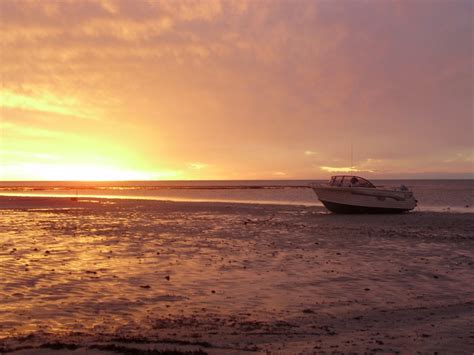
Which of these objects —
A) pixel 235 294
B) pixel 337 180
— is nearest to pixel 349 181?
pixel 337 180

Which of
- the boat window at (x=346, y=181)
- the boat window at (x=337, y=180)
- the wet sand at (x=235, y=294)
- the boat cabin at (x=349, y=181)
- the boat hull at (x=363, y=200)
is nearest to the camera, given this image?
the wet sand at (x=235, y=294)

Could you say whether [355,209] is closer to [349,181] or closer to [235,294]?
[349,181]

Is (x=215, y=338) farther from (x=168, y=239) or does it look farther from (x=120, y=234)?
(x=120, y=234)

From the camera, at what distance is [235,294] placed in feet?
32.5

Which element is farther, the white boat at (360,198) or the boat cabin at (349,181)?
the boat cabin at (349,181)

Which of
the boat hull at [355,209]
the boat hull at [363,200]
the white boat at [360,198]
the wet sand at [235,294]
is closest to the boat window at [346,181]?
the white boat at [360,198]

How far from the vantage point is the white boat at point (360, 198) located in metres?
34.1

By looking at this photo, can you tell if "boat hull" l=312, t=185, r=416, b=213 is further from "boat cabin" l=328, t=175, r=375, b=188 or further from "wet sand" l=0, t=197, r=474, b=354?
"wet sand" l=0, t=197, r=474, b=354

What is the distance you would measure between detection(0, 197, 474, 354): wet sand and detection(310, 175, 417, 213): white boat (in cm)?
1441

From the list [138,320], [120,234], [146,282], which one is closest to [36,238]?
[120,234]

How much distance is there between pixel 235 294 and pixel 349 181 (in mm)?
27329

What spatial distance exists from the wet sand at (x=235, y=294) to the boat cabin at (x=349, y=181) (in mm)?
15434

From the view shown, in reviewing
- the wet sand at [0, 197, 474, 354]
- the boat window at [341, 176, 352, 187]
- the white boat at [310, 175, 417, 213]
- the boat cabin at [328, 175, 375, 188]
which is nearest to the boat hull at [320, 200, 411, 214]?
the white boat at [310, 175, 417, 213]

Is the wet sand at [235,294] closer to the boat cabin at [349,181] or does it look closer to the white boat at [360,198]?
the white boat at [360,198]
